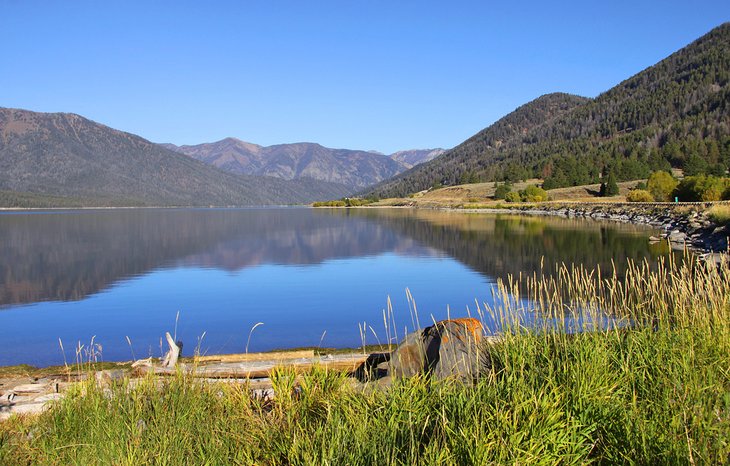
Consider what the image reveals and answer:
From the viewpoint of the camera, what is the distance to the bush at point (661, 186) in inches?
2665

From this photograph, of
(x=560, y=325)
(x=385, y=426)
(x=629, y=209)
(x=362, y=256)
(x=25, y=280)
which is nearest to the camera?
(x=385, y=426)

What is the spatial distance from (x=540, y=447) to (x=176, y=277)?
954 inches

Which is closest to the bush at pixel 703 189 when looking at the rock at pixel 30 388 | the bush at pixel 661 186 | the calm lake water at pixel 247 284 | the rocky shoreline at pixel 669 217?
the rocky shoreline at pixel 669 217

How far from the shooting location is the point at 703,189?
5381cm

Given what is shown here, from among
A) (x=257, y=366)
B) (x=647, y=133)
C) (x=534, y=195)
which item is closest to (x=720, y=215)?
(x=257, y=366)

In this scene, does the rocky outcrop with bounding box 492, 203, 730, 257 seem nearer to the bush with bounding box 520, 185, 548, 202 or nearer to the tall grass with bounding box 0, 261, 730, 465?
the tall grass with bounding box 0, 261, 730, 465

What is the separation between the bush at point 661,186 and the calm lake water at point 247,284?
29915 mm

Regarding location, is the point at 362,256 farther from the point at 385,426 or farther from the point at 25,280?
the point at 385,426

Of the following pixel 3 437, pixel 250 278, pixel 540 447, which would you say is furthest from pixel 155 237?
pixel 540 447

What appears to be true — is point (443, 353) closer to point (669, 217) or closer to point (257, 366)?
point (257, 366)

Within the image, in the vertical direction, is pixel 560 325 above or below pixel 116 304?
above

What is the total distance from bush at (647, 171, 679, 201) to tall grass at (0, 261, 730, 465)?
68.9m

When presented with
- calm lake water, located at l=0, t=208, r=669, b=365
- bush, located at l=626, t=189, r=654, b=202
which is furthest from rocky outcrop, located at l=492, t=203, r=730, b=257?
bush, located at l=626, t=189, r=654, b=202

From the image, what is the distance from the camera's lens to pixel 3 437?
5746 millimetres
